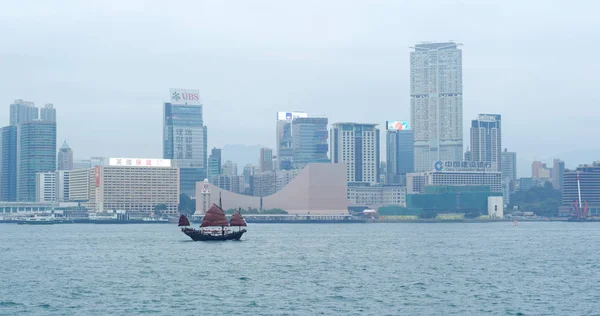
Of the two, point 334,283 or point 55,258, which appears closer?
point 334,283

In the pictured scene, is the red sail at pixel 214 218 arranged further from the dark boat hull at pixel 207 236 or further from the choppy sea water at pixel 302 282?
the choppy sea water at pixel 302 282

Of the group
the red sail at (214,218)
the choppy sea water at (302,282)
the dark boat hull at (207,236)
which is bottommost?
the choppy sea water at (302,282)

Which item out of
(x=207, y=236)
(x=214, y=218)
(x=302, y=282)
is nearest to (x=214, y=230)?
(x=214, y=218)

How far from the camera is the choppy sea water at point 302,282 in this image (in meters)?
46.8

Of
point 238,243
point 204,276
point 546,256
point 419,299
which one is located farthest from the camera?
point 238,243

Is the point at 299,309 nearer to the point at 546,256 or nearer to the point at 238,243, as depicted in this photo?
the point at 546,256

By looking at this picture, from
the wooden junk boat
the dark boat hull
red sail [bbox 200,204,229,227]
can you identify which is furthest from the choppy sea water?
red sail [bbox 200,204,229,227]

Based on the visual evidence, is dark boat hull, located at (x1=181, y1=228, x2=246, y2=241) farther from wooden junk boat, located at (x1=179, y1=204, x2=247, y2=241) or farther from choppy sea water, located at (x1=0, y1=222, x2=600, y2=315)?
choppy sea water, located at (x1=0, y1=222, x2=600, y2=315)

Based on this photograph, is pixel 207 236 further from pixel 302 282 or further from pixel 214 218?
pixel 302 282

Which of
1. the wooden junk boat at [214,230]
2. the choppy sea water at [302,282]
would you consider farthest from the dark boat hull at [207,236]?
the choppy sea water at [302,282]

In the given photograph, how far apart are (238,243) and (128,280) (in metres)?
45.1

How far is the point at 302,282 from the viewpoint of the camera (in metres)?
57.9

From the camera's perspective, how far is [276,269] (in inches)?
2655

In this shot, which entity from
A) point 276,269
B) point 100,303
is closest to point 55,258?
point 276,269
